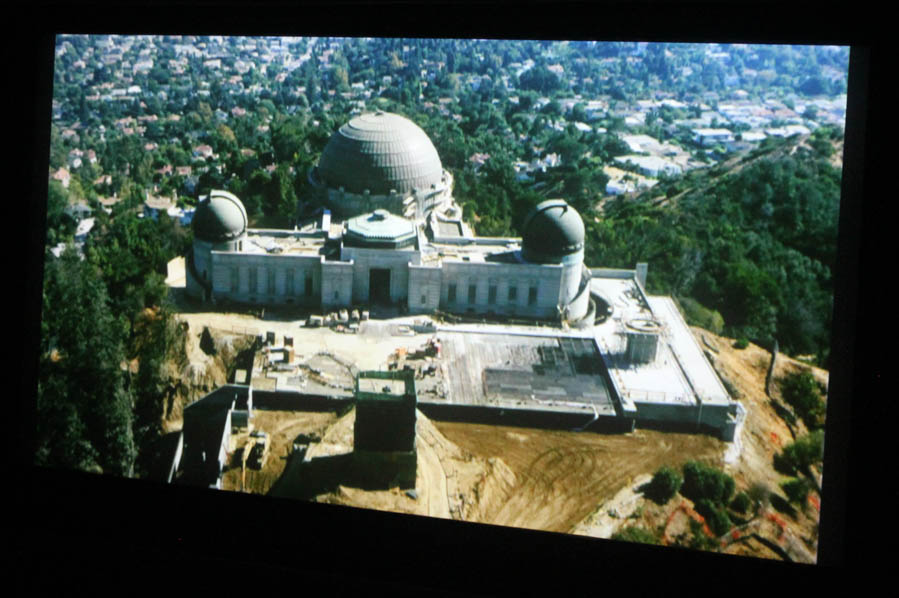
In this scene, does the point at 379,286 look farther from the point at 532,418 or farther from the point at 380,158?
the point at 532,418

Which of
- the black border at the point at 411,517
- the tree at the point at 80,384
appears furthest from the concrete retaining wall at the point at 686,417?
the tree at the point at 80,384

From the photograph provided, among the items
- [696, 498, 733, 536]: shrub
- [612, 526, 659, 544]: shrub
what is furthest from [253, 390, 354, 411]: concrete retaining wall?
[696, 498, 733, 536]: shrub

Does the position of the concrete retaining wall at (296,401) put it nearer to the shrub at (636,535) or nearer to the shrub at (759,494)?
the shrub at (636,535)

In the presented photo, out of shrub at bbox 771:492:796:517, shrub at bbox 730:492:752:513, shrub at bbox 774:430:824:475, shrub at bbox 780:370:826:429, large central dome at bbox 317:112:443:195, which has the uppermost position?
large central dome at bbox 317:112:443:195

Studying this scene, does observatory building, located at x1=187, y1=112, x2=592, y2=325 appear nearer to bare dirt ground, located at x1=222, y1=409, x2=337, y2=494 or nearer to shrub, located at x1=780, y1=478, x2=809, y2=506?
bare dirt ground, located at x1=222, y1=409, x2=337, y2=494

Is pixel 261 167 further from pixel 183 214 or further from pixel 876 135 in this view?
pixel 876 135

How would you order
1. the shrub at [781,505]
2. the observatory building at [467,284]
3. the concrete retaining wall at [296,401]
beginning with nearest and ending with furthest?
the shrub at [781,505] < the concrete retaining wall at [296,401] < the observatory building at [467,284]
